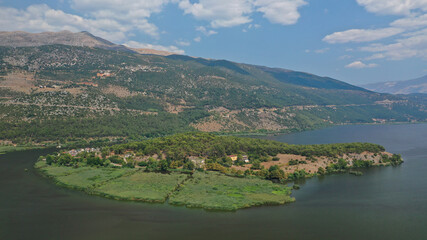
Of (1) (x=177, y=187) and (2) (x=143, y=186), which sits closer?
(1) (x=177, y=187)

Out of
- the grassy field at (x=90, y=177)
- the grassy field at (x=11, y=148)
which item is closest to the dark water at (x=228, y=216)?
the grassy field at (x=90, y=177)

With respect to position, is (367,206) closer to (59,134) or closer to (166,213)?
(166,213)

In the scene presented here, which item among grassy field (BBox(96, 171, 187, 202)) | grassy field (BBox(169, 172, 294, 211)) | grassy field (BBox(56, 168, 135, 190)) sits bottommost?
grassy field (BBox(56, 168, 135, 190))

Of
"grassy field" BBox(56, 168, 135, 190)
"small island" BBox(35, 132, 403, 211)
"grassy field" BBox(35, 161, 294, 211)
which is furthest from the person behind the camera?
"grassy field" BBox(56, 168, 135, 190)

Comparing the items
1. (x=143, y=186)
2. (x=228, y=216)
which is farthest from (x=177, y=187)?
(x=228, y=216)

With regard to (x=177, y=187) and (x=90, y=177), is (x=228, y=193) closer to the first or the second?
(x=177, y=187)

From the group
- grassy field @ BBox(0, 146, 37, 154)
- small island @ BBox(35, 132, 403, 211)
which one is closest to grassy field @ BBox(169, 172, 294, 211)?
small island @ BBox(35, 132, 403, 211)

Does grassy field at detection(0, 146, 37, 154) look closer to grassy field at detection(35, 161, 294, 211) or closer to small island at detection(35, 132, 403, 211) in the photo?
small island at detection(35, 132, 403, 211)

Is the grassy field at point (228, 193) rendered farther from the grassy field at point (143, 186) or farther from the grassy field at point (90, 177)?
the grassy field at point (90, 177)

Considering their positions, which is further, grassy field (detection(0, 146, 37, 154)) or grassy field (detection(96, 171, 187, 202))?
grassy field (detection(0, 146, 37, 154))
